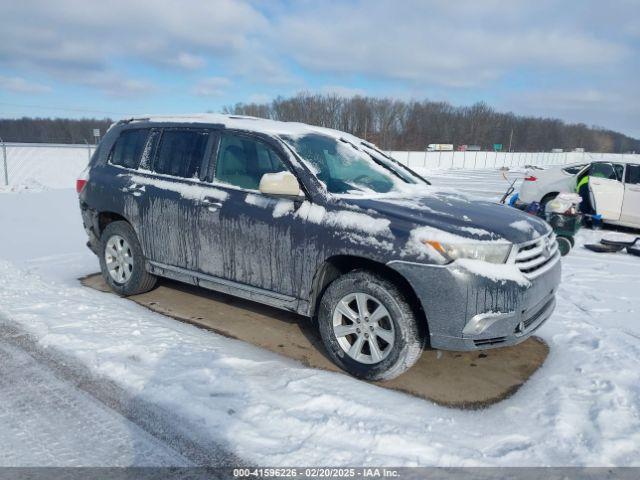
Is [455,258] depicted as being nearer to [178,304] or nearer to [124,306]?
[178,304]

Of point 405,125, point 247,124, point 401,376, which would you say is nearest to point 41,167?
point 247,124

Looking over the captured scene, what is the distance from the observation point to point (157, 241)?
4.61 metres

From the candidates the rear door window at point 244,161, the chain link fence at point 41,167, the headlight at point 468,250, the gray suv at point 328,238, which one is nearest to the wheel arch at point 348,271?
the gray suv at point 328,238

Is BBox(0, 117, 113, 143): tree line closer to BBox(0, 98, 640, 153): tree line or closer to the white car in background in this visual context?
BBox(0, 98, 640, 153): tree line

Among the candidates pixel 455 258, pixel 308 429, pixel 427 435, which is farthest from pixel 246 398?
pixel 455 258

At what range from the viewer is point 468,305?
10.0ft

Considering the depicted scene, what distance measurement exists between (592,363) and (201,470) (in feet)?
10.0

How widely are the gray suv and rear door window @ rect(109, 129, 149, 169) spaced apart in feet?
0.06

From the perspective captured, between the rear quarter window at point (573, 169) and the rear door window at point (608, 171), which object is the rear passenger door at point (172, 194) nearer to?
the rear door window at point (608, 171)

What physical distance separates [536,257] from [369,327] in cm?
133

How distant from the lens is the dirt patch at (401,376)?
3.37 m

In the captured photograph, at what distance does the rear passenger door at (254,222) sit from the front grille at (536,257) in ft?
5.26

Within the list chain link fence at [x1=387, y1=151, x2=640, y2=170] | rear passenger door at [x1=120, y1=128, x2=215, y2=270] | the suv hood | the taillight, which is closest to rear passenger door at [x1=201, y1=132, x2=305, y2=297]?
rear passenger door at [x1=120, y1=128, x2=215, y2=270]

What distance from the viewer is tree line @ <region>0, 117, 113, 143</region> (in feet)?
209
